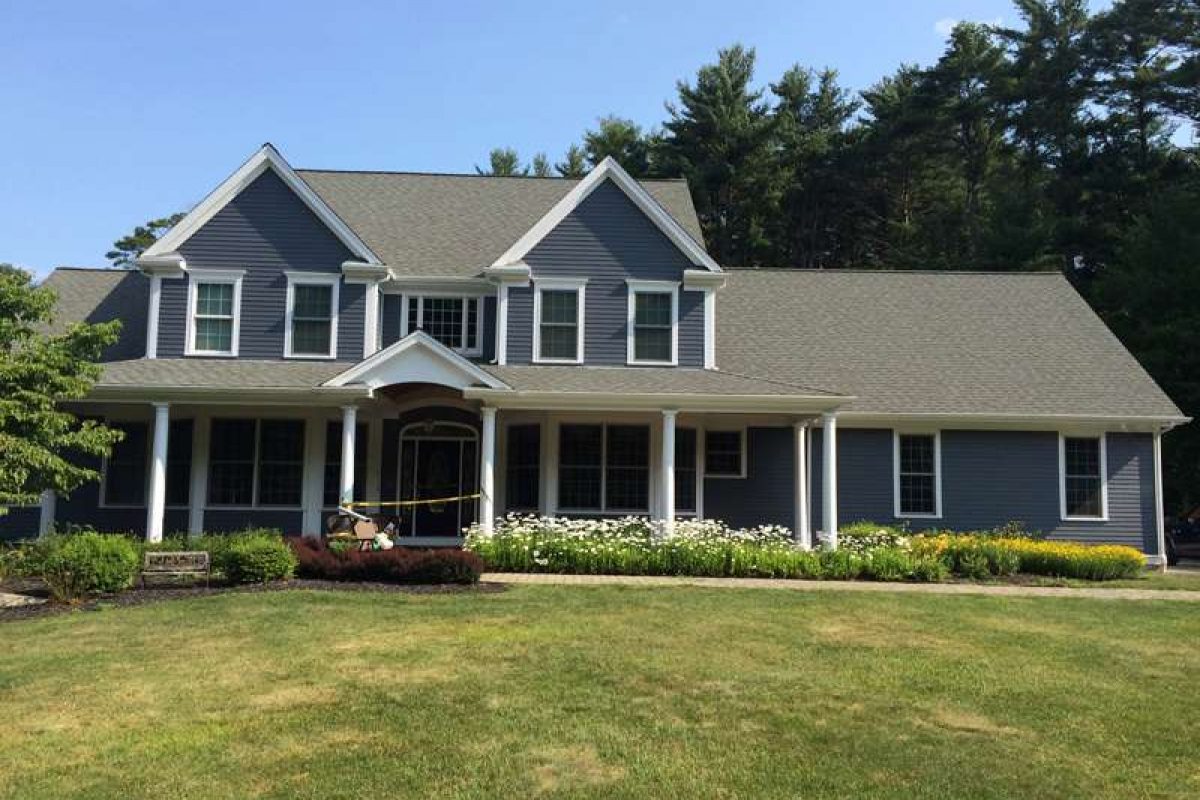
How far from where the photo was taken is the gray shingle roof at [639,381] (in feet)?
58.5

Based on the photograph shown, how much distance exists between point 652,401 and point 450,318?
18.5 feet

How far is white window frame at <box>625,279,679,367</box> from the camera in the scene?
20.1 m

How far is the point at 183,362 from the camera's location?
19.1 metres

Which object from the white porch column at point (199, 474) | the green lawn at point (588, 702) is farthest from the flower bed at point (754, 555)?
the white porch column at point (199, 474)

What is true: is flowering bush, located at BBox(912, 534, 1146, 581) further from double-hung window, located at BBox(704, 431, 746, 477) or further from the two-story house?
double-hung window, located at BBox(704, 431, 746, 477)

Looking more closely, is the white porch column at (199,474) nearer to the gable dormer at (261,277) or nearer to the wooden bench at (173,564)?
the gable dormer at (261,277)

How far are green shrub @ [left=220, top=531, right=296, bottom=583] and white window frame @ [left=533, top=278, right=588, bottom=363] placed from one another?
729 centimetres

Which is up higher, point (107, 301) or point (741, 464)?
point (107, 301)

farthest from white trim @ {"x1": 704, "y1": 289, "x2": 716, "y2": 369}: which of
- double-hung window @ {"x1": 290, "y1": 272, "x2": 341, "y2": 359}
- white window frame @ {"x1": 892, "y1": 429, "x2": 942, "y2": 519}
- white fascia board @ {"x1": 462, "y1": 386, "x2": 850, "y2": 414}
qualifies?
double-hung window @ {"x1": 290, "y1": 272, "x2": 341, "y2": 359}

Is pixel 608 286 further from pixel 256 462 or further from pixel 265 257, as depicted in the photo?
pixel 256 462

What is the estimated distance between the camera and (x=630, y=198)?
20.3 metres

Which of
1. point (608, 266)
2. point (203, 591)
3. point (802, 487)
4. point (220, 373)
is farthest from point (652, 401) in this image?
point (220, 373)

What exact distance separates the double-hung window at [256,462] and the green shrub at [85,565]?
596cm

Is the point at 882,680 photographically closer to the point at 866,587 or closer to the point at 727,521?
the point at 866,587
